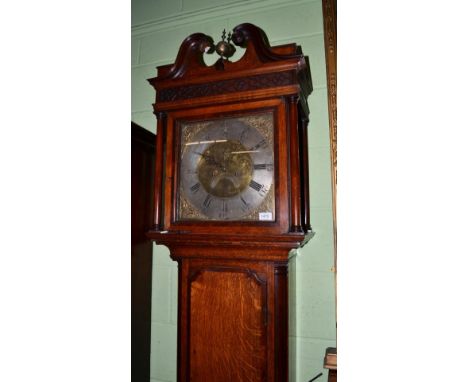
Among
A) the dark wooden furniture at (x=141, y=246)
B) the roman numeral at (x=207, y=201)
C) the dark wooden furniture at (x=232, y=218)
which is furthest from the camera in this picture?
the dark wooden furniture at (x=141, y=246)

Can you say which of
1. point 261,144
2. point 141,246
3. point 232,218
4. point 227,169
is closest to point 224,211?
point 232,218

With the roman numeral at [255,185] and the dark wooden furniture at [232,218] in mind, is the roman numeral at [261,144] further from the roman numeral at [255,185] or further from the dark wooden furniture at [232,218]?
the roman numeral at [255,185]

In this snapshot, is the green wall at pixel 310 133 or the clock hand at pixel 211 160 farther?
the green wall at pixel 310 133

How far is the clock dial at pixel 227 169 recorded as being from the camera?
3.00 feet

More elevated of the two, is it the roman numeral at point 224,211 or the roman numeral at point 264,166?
the roman numeral at point 264,166

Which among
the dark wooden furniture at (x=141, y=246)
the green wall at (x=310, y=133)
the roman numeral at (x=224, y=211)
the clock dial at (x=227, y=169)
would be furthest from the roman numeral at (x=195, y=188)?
the green wall at (x=310, y=133)

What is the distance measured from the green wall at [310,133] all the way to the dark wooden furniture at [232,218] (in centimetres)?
27

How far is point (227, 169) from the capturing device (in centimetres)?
96

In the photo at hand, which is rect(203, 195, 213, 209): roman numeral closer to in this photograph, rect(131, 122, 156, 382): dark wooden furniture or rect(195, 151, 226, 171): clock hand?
rect(195, 151, 226, 171): clock hand

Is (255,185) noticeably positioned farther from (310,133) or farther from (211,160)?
(310,133)

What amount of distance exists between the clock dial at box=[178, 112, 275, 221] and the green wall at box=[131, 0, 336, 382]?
37cm

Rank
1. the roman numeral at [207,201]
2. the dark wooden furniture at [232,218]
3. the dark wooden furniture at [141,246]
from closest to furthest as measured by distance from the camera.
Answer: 1. the dark wooden furniture at [232,218]
2. the roman numeral at [207,201]
3. the dark wooden furniture at [141,246]
